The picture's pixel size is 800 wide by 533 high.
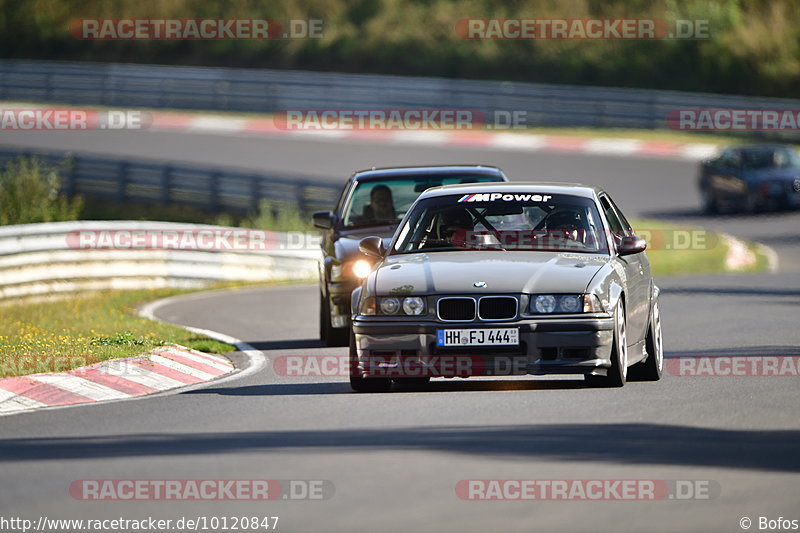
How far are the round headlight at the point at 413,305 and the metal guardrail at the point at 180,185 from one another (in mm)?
21783

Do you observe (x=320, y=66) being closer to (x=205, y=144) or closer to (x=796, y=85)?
(x=205, y=144)

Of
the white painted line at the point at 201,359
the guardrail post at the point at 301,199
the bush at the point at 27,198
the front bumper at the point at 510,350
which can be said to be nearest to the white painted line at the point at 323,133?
the guardrail post at the point at 301,199

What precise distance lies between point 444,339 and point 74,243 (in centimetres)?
1363

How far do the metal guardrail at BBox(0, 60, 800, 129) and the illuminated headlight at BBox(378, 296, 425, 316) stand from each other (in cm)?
3466

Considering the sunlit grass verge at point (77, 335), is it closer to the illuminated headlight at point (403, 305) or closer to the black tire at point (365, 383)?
the black tire at point (365, 383)

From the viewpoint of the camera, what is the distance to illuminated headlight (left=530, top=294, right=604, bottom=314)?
36.4ft

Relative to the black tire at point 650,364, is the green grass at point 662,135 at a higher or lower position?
higher

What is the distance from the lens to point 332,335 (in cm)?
1596

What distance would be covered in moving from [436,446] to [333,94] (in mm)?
38278

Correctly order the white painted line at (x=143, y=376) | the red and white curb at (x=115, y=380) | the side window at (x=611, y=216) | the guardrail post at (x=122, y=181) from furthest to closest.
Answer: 1. the guardrail post at (x=122, y=181)
2. the white painted line at (x=143, y=376)
3. the side window at (x=611, y=216)
4. the red and white curb at (x=115, y=380)

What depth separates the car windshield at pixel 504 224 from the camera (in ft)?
40.1

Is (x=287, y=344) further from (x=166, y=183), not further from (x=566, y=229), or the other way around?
(x=166, y=183)

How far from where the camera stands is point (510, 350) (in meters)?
11.0

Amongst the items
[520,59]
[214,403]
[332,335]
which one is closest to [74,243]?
[332,335]
